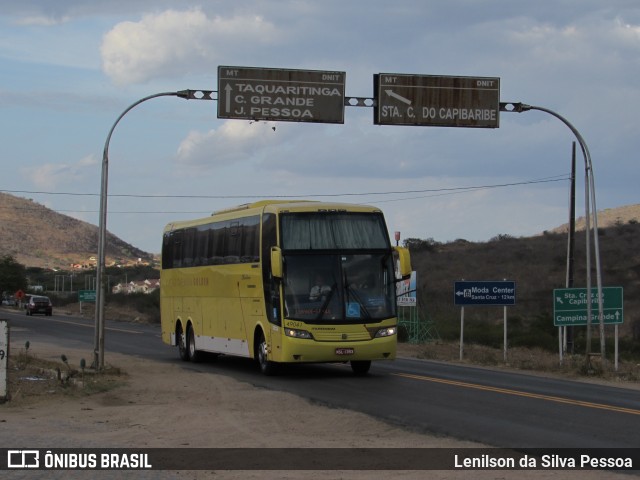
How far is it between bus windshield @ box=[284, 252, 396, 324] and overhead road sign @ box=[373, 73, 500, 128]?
4441 mm

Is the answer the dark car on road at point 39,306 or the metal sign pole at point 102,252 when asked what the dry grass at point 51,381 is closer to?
the metal sign pole at point 102,252

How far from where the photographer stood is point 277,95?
82.7 feet

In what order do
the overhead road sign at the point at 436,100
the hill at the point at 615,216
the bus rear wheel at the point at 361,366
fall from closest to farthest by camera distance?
the bus rear wheel at the point at 361,366, the overhead road sign at the point at 436,100, the hill at the point at 615,216

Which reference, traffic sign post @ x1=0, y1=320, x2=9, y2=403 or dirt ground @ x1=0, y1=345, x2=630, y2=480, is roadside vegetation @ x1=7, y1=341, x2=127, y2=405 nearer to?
dirt ground @ x1=0, y1=345, x2=630, y2=480

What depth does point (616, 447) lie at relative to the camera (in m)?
12.9

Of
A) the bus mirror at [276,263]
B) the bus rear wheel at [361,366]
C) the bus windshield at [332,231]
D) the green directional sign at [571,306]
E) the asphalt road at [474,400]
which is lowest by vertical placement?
the asphalt road at [474,400]

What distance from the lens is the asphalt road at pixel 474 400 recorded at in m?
14.2

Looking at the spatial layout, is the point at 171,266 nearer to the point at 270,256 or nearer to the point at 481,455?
the point at 270,256

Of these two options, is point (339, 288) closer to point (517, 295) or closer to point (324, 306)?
point (324, 306)

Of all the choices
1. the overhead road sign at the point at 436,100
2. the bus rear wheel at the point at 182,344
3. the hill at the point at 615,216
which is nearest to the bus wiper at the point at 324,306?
the overhead road sign at the point at 436,100

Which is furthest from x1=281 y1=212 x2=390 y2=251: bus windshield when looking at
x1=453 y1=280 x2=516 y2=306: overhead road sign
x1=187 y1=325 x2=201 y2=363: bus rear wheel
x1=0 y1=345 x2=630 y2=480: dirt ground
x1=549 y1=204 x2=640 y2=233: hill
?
x1=549 y1=204 x2=640 y2=233: hill

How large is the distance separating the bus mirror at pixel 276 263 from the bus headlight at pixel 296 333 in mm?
1208

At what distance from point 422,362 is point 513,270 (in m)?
53.4

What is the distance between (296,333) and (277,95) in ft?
21.1
